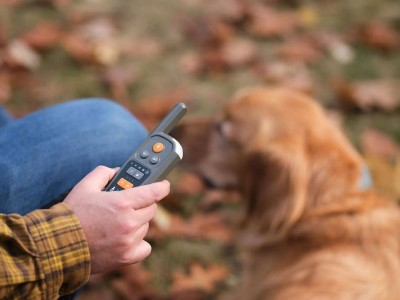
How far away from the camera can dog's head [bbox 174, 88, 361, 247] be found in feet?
6.14

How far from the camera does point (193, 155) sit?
2277 mm

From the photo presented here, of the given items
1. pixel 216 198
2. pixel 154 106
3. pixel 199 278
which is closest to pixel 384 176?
pixel 216 198

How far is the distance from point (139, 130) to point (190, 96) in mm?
1404

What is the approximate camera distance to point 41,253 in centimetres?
102

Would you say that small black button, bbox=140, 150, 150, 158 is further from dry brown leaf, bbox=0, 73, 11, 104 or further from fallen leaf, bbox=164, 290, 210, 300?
dry brown leaf, bbox=0, 73, 11, 104

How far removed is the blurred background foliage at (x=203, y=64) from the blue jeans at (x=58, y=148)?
0.86 metres

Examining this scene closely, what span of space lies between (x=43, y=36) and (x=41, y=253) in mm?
2365

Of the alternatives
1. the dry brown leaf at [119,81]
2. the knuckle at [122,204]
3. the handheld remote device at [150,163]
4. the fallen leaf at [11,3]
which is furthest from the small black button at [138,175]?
the fallen leaf at [11,3]

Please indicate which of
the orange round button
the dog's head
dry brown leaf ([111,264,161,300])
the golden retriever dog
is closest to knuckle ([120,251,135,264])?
the orange round button

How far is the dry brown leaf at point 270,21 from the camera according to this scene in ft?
11.3

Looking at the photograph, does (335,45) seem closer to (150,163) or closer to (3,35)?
(3,35)

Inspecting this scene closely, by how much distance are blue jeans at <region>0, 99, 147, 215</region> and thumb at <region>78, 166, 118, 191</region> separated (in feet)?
0.92

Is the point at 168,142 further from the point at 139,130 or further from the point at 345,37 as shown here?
the point at 345,37

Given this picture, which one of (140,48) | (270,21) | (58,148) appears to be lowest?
(58,148)
